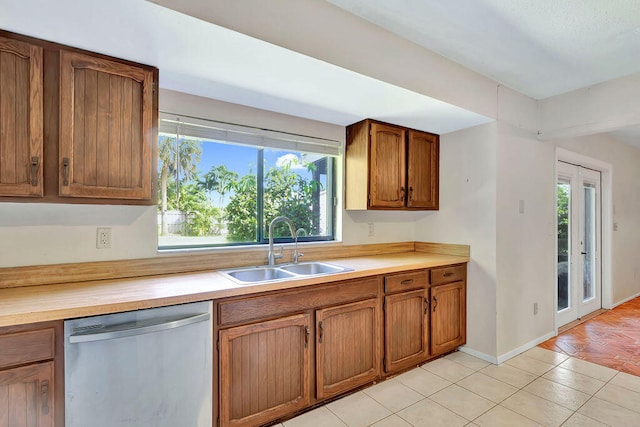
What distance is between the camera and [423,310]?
102 inches

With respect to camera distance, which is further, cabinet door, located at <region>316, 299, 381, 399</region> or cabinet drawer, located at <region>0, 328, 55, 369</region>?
cabinet door, located at <region>316, 299, 381, 399</region>

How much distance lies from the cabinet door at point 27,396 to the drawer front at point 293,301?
724 mm

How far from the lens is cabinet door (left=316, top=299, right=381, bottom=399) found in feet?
6.68

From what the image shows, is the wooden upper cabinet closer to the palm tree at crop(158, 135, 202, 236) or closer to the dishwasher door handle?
the palm tree at crop(158, 135, 202, 236)

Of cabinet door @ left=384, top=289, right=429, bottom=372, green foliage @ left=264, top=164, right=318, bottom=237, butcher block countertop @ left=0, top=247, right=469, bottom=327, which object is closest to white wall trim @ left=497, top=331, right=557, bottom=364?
cabinet door @ left=384, top=289, right=429, bottom=372

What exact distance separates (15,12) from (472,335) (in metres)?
3.67

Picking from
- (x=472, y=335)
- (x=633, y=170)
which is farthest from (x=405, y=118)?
(x=633, y=170)

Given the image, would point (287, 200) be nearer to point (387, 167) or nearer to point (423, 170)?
point (387, 167)

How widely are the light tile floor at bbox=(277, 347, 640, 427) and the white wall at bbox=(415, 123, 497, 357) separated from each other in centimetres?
36

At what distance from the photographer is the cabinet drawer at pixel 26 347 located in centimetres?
121

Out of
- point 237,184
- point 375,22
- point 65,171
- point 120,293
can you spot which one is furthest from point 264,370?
point 375,22

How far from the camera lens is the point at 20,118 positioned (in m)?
1.42

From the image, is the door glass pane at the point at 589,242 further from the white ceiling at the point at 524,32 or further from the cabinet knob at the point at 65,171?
the cabinet knob at the point at 65,171

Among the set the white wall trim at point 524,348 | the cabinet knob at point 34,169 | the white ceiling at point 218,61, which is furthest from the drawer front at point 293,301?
the white wall trim at point 524,348
